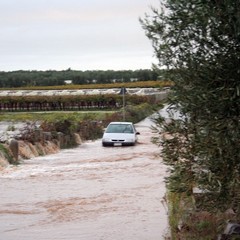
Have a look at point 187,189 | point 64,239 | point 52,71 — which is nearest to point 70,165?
point 64,239

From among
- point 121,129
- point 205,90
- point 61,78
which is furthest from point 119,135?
point 61,78

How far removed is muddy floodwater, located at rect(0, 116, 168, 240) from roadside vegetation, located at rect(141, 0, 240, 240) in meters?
5.01

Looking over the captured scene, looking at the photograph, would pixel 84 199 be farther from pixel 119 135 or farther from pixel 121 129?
pixel 121 129

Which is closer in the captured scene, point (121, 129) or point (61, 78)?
point (121, 129)

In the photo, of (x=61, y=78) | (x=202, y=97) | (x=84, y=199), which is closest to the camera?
(x=202, y=97)

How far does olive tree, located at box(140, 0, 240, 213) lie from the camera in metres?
5.93

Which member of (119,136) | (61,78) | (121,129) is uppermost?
(61,78)

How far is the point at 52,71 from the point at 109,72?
1479 cm

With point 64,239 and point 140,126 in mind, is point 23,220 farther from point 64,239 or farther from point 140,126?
point 140,126

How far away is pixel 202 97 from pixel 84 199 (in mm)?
11261

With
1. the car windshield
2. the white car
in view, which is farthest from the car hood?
the car windshield

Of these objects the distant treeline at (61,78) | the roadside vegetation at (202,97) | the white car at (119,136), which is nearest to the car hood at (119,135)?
the white car at (119,136)

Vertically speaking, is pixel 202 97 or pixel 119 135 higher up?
pixel 202 97

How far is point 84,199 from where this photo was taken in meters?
16.9
